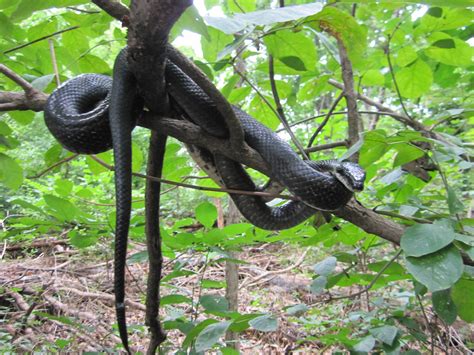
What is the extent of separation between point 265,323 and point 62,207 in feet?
2.64

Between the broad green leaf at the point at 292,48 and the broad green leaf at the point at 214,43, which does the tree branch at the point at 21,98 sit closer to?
the broad green leaf at the point at 214,43

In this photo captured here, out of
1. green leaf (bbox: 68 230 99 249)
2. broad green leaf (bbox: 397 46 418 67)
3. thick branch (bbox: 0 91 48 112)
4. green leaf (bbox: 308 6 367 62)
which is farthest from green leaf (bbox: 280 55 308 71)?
green leaf (bbox: 68 230 99 249)

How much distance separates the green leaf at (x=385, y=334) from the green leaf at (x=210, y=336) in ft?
1.97

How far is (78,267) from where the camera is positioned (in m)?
5.03

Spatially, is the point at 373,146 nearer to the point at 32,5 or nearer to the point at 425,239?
the point at 425,239

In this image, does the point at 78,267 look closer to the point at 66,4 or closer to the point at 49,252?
the point at 49,252

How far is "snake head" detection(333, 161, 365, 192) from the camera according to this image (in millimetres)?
1305

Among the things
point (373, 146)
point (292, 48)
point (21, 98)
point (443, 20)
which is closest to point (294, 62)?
point (292, 48)

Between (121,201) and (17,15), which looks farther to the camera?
(121,201)

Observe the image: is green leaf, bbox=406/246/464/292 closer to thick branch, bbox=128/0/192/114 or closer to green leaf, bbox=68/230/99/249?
thick branch, bbox=128/0/192/114

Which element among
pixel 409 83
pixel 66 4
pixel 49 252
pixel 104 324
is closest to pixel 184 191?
pixel 49 252

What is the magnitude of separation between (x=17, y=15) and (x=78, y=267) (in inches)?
179

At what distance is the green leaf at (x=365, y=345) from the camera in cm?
140

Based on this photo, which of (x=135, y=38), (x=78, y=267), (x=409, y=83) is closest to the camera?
(x=135, y=38)
